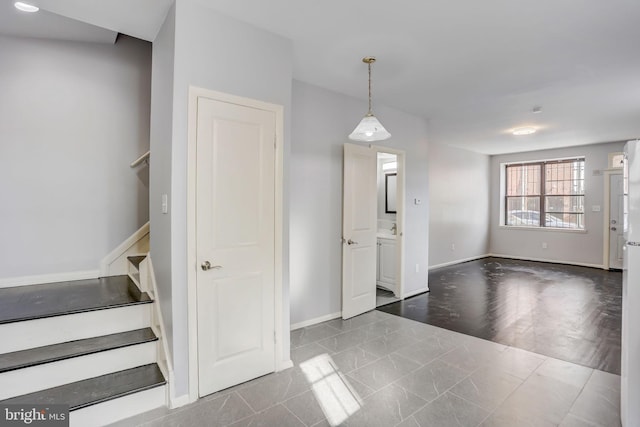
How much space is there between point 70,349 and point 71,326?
187mm

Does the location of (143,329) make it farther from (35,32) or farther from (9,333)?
(35,32)

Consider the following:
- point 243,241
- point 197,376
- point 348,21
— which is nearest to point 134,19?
point 348,21

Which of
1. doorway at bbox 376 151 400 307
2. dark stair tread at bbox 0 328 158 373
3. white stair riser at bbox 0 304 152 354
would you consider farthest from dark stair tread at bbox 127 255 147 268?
doorway at bbox 376 151 400 307

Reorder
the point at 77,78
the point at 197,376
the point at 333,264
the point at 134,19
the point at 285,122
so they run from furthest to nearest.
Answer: the point at 333,264 < the point at 77,78 < the point at 285,122 < the point at 134,19 < the point at 197,376

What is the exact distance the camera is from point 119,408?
2.01 m

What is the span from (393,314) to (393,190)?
8.55ft

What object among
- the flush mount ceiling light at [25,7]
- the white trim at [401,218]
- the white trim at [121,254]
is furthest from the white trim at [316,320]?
the flush mount ceiling light at [25,7]

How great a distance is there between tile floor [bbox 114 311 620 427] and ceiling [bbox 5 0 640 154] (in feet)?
8.83

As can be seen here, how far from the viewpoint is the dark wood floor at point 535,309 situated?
124 inches

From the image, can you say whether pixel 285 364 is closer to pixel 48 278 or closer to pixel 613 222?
pixel 48 278

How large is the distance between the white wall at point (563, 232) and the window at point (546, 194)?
198 mm

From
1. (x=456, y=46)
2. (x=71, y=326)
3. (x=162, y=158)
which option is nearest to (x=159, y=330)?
(x=71, y=326)

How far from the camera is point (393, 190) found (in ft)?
19.6

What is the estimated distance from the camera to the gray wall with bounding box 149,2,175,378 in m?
2.22
